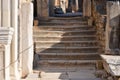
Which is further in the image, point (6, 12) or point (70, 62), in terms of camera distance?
point (70, 62)

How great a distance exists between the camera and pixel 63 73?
9617 mm

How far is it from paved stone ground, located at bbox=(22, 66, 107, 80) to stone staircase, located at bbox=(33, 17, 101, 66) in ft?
1.21

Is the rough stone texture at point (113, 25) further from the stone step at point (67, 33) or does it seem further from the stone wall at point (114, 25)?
the stone step at point (67, 33)

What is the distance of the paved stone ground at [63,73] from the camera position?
906cm

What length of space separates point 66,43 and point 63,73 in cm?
217

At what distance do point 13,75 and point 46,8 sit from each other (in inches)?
257

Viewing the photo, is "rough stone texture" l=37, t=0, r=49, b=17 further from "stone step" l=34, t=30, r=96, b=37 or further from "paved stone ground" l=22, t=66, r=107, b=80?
"paved stone ground" l=22, t=66, r=107, b=80

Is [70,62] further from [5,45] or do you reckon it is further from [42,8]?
[42,8]

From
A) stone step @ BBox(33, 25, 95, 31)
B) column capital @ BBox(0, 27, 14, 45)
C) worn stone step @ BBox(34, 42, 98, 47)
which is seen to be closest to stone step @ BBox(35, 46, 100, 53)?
worn stone step @ BBox(34, 42, 98, 47)

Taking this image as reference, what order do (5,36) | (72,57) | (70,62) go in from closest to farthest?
(5,36) → (70,62) → (72,57)

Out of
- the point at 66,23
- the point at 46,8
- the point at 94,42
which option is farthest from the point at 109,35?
the point at 46,8

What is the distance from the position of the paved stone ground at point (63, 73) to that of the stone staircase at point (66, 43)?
370 millimetres

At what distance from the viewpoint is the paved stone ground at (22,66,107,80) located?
9.06 metres

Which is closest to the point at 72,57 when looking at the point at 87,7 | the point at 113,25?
the point at 113,25
